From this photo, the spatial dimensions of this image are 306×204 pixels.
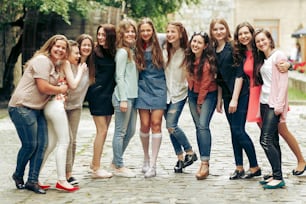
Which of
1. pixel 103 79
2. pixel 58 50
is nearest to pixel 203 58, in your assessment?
pixel 103 79

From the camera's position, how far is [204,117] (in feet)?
27.7

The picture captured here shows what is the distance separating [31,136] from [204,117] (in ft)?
6.23

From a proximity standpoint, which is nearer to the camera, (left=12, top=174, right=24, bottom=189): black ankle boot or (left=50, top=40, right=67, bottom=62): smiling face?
(left=50, top=40, right=67, bottom=62): smiling face

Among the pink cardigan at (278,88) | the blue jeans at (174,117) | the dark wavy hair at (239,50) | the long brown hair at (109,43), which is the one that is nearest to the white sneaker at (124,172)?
the blue jeans at (174,117)

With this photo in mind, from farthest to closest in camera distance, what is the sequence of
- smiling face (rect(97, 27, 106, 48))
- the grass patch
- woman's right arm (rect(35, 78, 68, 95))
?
1. the grass patch
2. smiling face (rect(97, 27, 106, 48))
3. woman's right arm (rect(35, 78, 68, 95))

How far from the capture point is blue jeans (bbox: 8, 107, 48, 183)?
7629 millimetres

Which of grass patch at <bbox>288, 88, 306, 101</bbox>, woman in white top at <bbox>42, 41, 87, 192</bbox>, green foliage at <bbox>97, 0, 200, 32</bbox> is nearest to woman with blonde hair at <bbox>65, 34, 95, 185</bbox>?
woman in white top at <bbox>42, 41, 87, 192</bbox>

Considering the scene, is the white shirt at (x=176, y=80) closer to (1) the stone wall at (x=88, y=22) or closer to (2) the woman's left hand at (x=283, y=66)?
(2) the woman's left hand at (x=283, y=66)

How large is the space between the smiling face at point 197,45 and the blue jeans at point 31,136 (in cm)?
180

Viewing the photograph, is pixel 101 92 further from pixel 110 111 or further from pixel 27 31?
pixel 27 31

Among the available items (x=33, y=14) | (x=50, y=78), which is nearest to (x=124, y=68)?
(x=50, y=78)

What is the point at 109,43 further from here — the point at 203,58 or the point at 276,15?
the point at 276,15

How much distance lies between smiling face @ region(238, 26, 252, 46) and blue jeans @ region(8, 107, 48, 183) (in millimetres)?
2209

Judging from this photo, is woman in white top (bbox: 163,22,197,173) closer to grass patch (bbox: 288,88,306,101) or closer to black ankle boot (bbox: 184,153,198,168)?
black ankle boot (bbox: 184,153,198,168)
